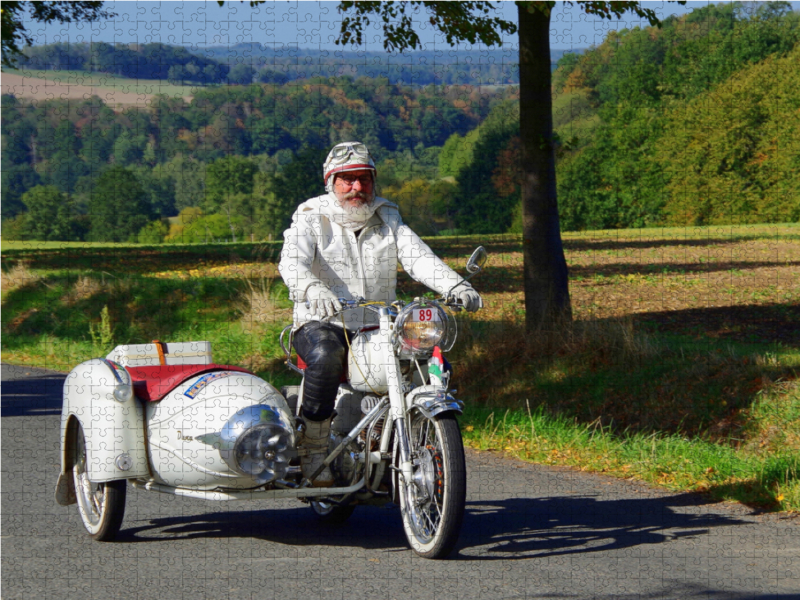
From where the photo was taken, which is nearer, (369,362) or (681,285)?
(369,362)

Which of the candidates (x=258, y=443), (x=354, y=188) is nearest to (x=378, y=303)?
(x=354, y=188)

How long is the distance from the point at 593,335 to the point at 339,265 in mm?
6625

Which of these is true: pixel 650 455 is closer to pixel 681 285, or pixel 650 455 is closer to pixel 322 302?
pixel 322 302

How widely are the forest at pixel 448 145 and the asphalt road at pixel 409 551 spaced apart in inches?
92.3

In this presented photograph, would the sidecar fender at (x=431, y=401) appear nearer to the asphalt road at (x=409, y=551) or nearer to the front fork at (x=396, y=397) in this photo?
the front fork at (x=396, y=397)

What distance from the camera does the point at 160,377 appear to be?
6023 mm

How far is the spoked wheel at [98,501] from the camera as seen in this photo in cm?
589

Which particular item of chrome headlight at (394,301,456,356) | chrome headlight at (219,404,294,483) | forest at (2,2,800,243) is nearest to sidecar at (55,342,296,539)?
chrome headlight at (219,404,294,483)

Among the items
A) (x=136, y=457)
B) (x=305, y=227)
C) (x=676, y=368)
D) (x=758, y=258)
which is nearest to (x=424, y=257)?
(x=305, y=227)

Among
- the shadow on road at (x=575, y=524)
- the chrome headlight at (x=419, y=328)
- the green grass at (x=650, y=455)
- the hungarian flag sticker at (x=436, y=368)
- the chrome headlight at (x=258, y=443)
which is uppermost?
the chrome headlight at (x=419, y=328)

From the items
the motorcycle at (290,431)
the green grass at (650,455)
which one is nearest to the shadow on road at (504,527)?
the motorcycle at (290,431)

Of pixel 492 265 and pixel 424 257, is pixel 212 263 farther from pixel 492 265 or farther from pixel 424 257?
pixel 424 257

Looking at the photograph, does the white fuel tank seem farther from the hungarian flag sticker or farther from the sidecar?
the sidecar

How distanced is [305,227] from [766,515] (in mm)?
3594
